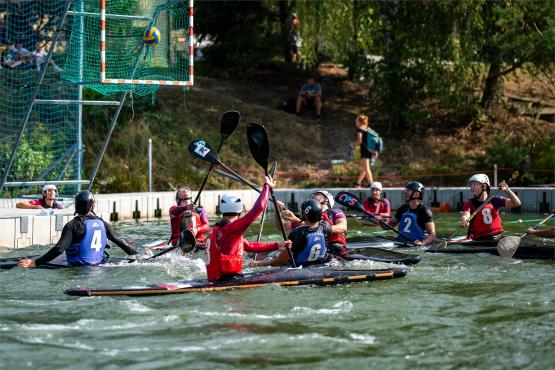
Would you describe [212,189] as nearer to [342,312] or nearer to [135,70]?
[135,70]

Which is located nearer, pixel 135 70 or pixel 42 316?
pixel 42 316

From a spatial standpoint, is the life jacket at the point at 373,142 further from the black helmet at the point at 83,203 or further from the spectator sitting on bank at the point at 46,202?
the black helmet at the point at 83,203

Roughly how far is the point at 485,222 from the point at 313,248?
3.84 m

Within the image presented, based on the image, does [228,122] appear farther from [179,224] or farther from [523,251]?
[523,251]

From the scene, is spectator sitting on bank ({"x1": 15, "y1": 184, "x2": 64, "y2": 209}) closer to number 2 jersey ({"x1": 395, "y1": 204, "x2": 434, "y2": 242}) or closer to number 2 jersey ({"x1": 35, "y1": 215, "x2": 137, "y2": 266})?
number 2 jersey ({"x1": 35, "y1": 215, "x2": 137, "y2": 266})

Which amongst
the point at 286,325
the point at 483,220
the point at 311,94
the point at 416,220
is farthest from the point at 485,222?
the point at 311,94

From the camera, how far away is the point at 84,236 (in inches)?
484

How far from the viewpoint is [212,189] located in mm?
22359

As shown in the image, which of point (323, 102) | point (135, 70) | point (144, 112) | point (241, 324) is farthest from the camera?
point (323, 102)

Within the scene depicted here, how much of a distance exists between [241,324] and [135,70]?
8081 millimetres

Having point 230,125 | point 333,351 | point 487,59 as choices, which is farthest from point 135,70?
point 487,59

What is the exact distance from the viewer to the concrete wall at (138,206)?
49.4 ft

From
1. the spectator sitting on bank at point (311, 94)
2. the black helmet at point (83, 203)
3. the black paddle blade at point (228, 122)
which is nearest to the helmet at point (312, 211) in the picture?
the black helmet at point (83, 203)

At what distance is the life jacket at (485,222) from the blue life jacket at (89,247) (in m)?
5.40
